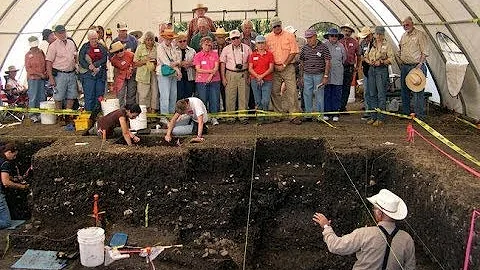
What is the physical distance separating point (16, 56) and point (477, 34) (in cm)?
1084

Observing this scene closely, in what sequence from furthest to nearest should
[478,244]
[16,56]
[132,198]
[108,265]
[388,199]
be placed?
[16,56], [132,198], [108,265], [478,244], [388,199]

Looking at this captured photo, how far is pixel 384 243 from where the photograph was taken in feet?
15.3

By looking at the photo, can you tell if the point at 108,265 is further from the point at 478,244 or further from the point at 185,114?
Answer: the point at 478,244

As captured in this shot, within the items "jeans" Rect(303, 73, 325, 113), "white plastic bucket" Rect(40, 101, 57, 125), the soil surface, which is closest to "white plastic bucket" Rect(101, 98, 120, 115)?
the soil surface

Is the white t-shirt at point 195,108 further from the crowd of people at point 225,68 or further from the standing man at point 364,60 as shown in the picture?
the standing man at point 364,60

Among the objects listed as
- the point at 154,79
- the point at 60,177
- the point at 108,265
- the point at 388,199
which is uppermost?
the point at 154,79

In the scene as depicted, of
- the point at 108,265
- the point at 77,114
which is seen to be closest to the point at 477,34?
the point at 108,265

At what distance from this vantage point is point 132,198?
8.09m

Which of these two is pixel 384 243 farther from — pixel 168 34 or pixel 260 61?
pixel 168 34

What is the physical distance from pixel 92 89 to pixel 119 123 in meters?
2.13

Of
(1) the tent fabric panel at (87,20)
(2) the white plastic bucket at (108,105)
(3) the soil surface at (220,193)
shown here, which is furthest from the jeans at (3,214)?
(1) the tent fabric panel at (87,20)

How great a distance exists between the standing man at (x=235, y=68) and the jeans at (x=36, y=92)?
389cm

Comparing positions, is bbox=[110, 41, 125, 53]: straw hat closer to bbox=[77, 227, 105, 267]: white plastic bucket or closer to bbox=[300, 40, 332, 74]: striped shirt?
bbox=[300, 40, 332, 74]: striped shirt

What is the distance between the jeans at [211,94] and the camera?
401 inches
